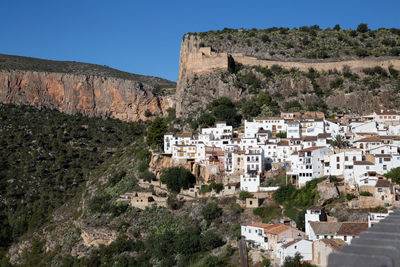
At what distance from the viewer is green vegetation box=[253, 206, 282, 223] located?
3703cm

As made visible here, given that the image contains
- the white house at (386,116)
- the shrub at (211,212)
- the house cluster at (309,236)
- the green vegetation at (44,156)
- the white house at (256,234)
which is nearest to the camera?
the house cluster at (309,236)

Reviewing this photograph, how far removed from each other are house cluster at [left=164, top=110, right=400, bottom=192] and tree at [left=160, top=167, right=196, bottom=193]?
162 cm

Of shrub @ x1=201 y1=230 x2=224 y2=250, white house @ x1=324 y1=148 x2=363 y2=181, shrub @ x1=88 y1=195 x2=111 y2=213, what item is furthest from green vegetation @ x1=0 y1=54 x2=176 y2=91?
white house @ x1=324 y1=148 x2=363 y2=181

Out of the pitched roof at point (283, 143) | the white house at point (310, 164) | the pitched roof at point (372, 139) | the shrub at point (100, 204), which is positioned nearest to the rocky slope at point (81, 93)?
the shrub at point (100, 204)

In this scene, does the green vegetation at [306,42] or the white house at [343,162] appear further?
the green vegetation at [306,42]

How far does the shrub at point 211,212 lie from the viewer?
4028 cm

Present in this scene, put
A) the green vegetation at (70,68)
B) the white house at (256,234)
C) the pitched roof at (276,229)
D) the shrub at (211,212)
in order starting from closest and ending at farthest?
1. the pitched roof at (276,229)
2. the white house at (256,234)
3. the shrub at (211,212)
4. the green vegetation at (70,68)

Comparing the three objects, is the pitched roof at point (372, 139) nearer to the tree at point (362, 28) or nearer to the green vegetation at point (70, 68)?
the tree at point (362, 28)

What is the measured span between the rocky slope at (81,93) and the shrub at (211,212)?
4733 centimetres

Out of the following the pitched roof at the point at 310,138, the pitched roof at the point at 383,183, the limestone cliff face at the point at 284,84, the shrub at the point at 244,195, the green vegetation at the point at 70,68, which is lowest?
the shrub at the point at 244,195

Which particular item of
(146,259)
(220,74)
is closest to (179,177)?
(146,259)

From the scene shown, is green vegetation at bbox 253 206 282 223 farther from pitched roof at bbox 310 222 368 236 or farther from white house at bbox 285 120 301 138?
white house at bbox 285 120 301 138

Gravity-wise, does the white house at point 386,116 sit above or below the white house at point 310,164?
above

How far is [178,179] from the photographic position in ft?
151
